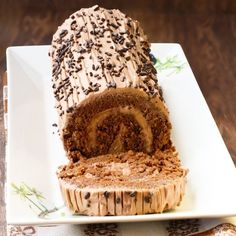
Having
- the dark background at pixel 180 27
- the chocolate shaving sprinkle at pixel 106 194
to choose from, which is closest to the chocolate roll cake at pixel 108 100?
the chocolate shaving sprinkle at pixel 106 194

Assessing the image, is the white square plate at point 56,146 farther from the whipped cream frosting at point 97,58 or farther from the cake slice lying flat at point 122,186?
the whipped cream frosting at point 97,58

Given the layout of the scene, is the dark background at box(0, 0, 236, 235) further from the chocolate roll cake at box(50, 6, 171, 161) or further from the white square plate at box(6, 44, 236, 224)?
Result: the chocolate roll cake at box(50, 6, 171, 161)

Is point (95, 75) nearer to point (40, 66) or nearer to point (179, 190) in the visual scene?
point (179, 190)

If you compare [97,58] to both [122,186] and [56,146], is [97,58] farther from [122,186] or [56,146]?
[122,186]

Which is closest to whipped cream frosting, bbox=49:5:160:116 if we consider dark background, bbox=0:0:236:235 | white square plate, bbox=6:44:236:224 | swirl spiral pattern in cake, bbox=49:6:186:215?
swirl spiral pattern in cake, bbox=49:6:186:215

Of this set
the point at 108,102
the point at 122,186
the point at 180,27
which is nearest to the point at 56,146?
the point at 108,102

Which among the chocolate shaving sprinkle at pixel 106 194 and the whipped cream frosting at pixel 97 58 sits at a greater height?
the whipped cream frosting at pixel 97 58

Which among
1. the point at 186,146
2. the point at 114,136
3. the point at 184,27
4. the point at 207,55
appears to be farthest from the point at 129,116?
the point at 184,27
